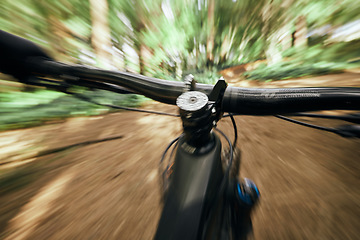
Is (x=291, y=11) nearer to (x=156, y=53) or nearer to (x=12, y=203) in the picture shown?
(x=156, y=53)

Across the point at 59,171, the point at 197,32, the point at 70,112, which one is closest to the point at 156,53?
the point at 197,32

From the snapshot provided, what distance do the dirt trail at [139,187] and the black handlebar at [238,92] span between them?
0.57 meters

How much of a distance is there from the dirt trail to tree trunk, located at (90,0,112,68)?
3.29m

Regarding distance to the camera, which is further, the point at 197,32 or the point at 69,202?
the point at 197,32

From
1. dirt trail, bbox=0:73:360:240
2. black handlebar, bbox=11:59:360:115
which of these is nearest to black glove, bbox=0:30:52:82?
black handlebar, bbox=11:59:360:115

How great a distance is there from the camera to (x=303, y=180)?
79cm

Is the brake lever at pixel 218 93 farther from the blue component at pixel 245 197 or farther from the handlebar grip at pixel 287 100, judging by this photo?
the blue component at pixel 245 197

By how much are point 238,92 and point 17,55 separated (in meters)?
0.98

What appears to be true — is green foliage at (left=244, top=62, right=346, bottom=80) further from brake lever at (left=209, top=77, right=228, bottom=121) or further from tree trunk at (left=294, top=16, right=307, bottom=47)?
brake lever at (left=209, top=77, right=228, bottom=121)

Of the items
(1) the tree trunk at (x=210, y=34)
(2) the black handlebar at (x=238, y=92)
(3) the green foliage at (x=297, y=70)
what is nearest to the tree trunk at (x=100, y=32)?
(2) the black handlebar at (x=238, y=92)

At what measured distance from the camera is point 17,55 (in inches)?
23.5

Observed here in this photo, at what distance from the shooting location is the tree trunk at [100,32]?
149 inches

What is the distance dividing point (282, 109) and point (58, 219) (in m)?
1.11

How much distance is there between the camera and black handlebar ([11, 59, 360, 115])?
0.34 meters
